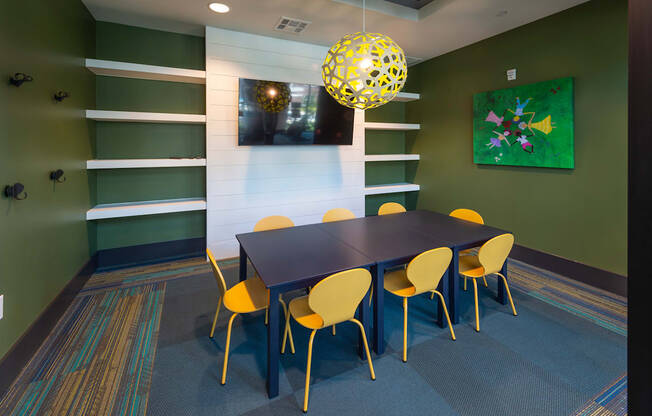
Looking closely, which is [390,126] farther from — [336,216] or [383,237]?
[383,237]

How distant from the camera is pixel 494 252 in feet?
7.94

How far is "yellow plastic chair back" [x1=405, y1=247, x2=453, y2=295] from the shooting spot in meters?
2.05

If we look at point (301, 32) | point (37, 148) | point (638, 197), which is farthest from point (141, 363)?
point (301, 32)

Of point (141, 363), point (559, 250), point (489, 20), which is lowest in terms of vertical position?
point (141, 363)

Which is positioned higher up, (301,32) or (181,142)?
(301,32)

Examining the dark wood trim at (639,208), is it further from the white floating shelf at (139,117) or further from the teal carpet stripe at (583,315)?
the white floating shelf at (139,117)

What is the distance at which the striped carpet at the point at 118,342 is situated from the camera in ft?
5.79

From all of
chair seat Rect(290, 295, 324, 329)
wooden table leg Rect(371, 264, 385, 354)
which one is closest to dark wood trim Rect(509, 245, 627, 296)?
wooden table leg Rect(371, 264, 385, 354)

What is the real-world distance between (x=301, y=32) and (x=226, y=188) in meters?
2.16

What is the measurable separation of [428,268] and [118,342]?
229 cm

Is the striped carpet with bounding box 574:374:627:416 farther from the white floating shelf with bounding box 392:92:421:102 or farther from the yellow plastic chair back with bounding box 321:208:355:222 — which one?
the white floating shelf with bounding box 392:92:421:102

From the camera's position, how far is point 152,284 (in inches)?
134

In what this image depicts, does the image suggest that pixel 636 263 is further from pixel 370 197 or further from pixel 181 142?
pixel 370 197

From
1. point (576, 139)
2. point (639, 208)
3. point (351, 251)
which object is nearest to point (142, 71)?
point (351, 251)
